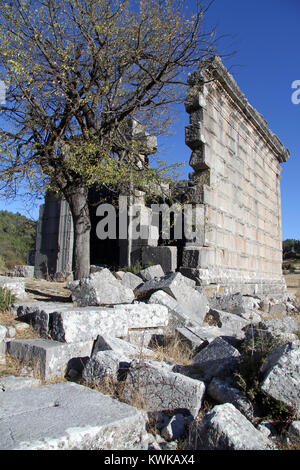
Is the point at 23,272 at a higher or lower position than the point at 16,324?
higher

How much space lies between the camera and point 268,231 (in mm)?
13242

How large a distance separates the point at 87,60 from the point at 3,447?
7265 millimetres

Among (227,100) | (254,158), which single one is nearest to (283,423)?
(227,100)

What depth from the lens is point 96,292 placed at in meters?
5.25

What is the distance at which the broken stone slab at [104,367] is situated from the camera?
335cm

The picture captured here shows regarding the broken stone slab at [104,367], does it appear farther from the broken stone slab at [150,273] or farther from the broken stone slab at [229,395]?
the broken stone slab at [150,273]

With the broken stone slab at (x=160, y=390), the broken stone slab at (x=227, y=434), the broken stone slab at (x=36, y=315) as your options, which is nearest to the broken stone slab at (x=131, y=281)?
→ the broken stone slab at (x=36, y=315)

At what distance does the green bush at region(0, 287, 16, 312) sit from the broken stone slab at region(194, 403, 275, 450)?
330cm

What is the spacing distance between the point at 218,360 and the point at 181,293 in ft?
8.43

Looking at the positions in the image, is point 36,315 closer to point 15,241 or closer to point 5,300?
point 5,300

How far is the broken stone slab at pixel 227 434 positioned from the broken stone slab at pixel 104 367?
106 cm

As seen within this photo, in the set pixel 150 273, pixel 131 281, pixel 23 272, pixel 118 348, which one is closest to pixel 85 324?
pixel 118 348
